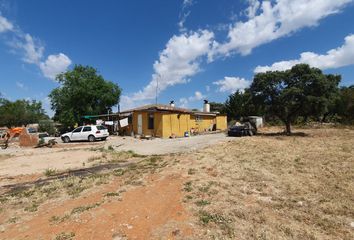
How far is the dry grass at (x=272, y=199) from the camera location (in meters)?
4.54

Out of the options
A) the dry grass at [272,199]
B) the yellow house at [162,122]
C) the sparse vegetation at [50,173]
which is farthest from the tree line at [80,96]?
the dry grass at [272,199]

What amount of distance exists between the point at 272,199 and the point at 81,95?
130 ft

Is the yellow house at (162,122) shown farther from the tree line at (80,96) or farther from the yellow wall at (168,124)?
the tree line at (80,96)

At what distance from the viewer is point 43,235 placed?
4648mm

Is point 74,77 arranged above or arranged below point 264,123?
above

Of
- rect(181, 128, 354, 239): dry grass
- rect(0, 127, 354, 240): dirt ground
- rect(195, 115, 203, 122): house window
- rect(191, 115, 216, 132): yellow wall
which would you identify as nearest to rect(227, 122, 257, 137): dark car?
rect(191, 115, 216, 132): yellow wall

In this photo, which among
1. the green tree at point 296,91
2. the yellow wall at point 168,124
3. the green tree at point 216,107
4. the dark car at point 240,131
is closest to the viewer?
the green tree at point 296,91

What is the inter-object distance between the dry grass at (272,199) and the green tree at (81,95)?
34897mm

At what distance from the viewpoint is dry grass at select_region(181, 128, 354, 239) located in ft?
14.9

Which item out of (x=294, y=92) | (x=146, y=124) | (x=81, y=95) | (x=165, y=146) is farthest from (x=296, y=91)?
(x=81, y=95)

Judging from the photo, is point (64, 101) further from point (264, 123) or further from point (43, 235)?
point (43, 235)

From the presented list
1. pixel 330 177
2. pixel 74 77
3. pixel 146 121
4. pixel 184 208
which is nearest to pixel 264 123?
pixel 146 121

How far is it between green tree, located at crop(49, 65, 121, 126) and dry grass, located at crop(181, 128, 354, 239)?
3490 centimetres

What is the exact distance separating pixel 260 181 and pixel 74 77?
4098 centimetres
